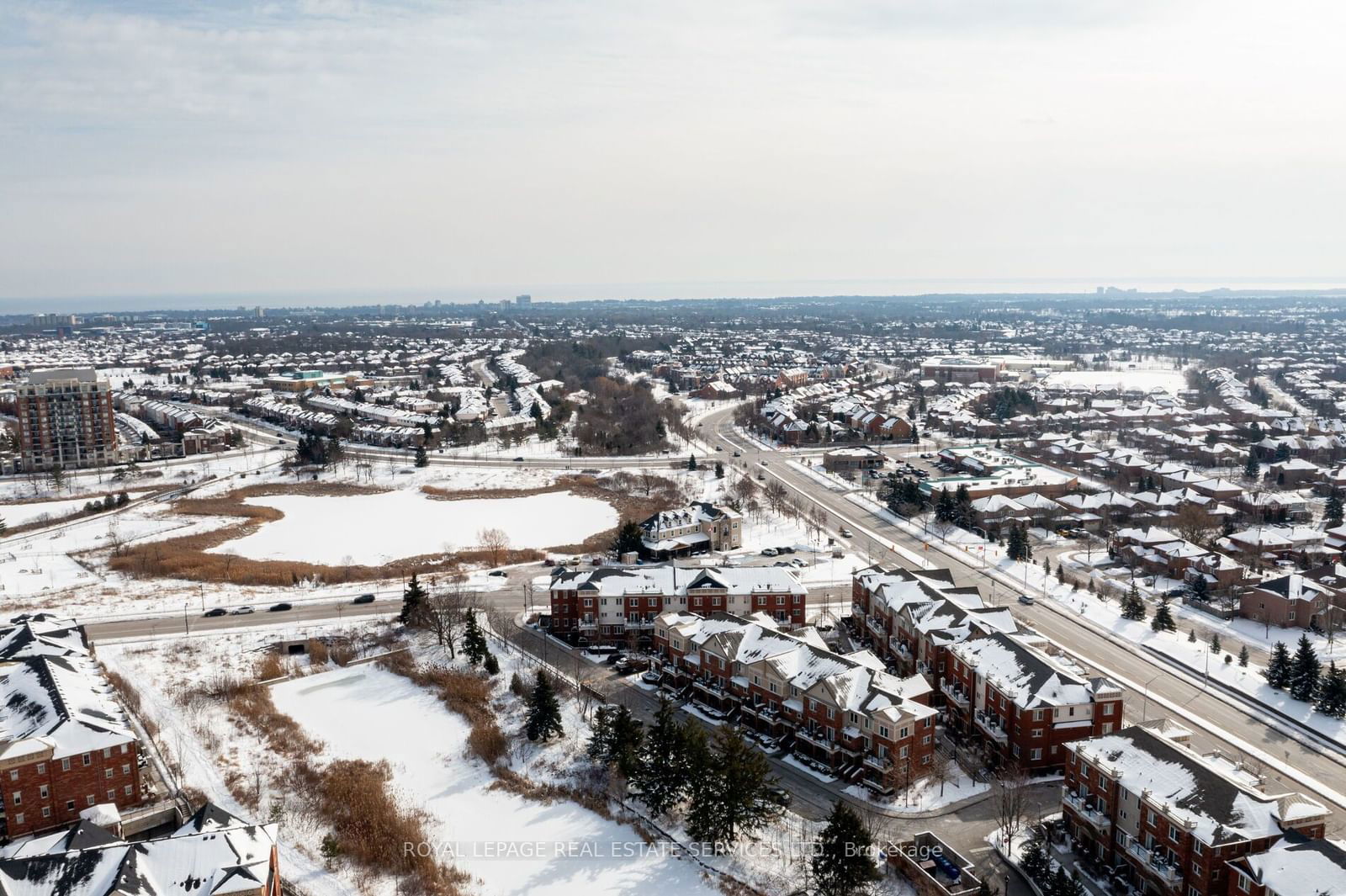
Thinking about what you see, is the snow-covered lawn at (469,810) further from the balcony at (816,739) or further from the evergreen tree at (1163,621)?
the evergreen tree at (1163,621)

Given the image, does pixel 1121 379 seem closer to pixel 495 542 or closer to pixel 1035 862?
pixel 495 542

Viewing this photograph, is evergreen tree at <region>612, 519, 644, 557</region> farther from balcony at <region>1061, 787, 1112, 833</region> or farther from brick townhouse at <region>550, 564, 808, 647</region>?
balcony at <region>1061, 787, 1112, 833</region>

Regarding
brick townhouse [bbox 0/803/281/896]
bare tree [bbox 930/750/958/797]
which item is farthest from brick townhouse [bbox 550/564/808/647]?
brick townhouse [bbox 0/803/281/896]

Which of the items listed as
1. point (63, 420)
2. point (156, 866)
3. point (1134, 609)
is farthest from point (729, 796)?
point (63, 420)

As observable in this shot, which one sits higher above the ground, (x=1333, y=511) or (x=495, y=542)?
(x=1333, y=511)

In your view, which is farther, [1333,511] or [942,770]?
[1333,511]

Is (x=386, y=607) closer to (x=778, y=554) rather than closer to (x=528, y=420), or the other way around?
(x=778, y=554)

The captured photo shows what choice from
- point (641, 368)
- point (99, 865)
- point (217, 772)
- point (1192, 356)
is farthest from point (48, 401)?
point (1192, 356)
